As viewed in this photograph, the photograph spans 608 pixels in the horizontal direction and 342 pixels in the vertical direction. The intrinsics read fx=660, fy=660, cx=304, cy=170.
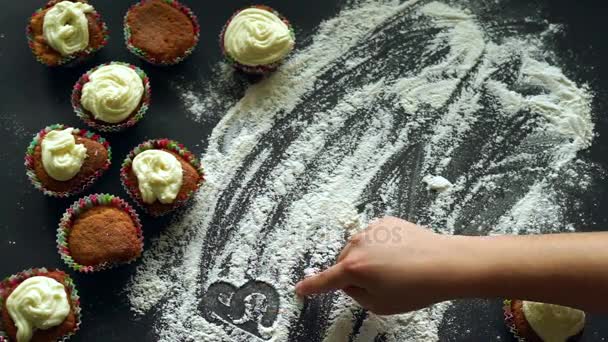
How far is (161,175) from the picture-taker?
1.68 meters

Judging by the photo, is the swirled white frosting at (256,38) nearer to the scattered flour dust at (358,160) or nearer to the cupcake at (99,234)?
the scattered flour dust at (358,160)

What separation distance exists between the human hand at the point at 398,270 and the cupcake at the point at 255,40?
0.60 metres

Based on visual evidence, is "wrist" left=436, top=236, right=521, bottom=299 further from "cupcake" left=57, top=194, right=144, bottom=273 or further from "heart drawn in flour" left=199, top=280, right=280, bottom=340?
"cupcake" left=57, top=194, right=144, bottom=273

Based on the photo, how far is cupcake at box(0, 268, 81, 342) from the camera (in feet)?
5.13

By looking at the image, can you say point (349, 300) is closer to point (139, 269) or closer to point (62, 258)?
point (139, 269)

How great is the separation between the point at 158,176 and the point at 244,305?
40 cm

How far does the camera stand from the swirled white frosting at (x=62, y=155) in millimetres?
1676

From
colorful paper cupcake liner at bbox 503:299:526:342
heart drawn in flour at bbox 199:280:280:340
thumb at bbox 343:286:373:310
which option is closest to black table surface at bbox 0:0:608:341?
colorful paper cupcake liner at bbox 503:299:526:342

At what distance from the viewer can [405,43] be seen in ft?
6.44

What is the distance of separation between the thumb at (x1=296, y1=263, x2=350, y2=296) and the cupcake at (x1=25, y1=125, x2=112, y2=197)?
2.01ft

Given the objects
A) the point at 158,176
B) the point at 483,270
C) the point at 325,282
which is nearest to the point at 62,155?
the point at 158,176

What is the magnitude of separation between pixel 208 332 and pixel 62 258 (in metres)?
0.41

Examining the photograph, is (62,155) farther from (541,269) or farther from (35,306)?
(541,269)

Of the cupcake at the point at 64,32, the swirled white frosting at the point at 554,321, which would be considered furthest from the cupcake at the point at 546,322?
the cupcake at the point at 64,32
